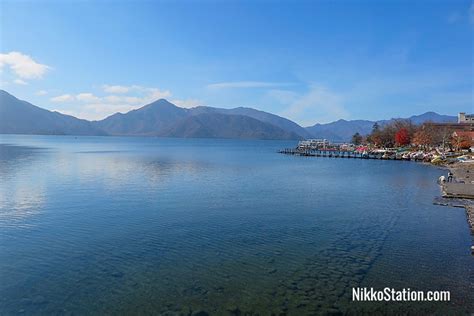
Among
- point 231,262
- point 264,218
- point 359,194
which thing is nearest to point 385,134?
point 359,194

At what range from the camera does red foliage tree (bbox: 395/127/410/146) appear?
397ft

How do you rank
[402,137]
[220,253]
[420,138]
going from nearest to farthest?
[220,253], [420,138], [402,137]

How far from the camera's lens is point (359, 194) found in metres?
33.9

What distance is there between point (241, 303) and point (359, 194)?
2582 cm

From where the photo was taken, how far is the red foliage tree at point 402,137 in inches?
4769

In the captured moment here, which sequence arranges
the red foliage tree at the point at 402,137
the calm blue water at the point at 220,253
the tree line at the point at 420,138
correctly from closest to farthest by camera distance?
1. the calm blue water at the point at 220,253
2. the tree line at the point at 420,138
3. the red foliage tree at the point at 402,137

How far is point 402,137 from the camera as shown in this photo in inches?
4759

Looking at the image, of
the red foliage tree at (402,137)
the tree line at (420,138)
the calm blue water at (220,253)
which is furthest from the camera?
the red foliage tree at (402,137)

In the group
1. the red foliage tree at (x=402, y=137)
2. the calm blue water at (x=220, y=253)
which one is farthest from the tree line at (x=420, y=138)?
the calm blue water at (x=220, y=253)

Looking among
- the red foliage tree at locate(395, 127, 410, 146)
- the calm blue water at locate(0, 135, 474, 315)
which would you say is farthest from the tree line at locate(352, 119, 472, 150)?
the calm blue water at locate(0, 135, 474, 315)

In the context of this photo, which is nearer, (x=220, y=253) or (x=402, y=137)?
(x=220, y=253)

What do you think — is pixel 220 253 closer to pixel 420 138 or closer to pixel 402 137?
pixel 420 138

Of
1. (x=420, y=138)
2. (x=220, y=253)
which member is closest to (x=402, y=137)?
(x=420, y=138)

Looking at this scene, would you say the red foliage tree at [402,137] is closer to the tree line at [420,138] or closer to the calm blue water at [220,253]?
the tree line at [420,138]
